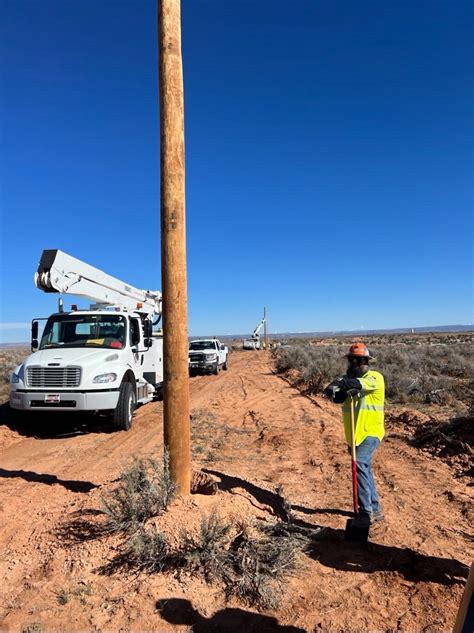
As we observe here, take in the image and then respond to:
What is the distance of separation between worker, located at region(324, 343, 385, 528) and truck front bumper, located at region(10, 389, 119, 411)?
5.82 metres

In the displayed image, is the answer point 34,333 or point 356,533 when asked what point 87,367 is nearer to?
point 34,333

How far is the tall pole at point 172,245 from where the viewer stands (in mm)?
4867

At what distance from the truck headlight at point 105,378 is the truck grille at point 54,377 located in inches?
12.8

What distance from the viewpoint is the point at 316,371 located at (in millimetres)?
19062

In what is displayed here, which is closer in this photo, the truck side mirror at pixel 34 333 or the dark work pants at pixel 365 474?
the dark work pants at pixel 365 474

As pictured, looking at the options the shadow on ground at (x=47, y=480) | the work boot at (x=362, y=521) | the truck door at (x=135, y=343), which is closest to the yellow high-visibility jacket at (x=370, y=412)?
the work boot at (x=362, y=521)

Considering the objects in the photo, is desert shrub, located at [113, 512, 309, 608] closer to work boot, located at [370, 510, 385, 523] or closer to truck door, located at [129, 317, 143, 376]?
work boot, located at [370, 510, 385, 523]

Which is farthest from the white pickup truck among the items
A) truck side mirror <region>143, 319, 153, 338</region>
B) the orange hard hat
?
the orange hard hat

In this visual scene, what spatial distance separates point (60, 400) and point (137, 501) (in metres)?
5.33

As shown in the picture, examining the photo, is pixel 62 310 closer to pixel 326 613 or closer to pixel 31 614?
pixel 31 614

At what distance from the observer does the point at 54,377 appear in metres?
A: 9.38

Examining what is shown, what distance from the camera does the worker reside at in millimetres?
4695

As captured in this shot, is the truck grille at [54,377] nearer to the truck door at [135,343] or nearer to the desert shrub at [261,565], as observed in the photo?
the truck door at [135,343]

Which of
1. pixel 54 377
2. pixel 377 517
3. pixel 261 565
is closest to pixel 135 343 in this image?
pixel 54 377
